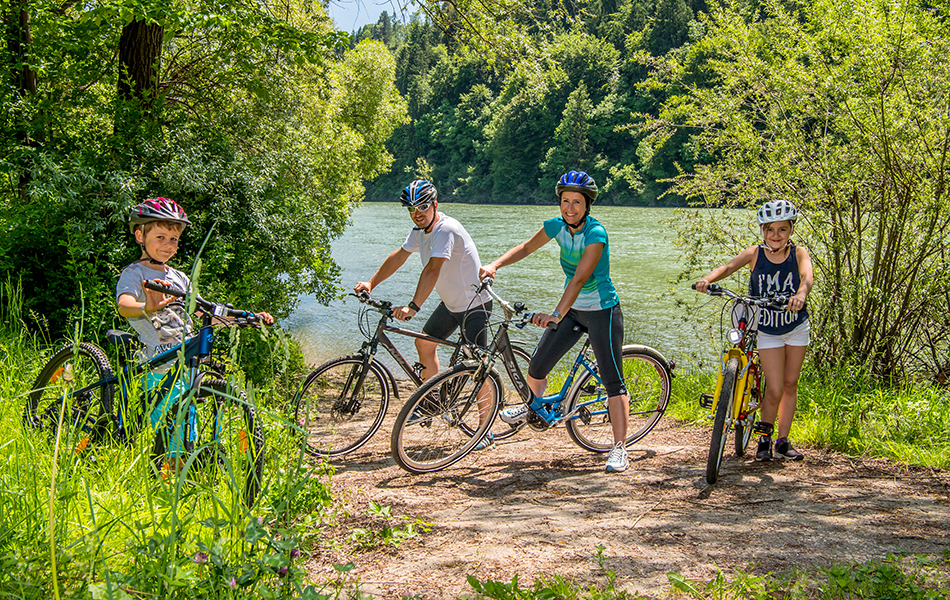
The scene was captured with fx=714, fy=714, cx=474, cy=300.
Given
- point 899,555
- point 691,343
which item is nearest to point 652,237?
point 691,343

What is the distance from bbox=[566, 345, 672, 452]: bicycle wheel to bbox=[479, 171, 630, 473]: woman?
0.34 metres

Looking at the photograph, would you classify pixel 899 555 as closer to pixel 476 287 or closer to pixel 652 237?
pixel 476 287

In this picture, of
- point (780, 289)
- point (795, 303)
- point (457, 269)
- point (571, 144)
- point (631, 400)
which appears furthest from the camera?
point (571, 144)

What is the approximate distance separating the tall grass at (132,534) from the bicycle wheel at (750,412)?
291 cm

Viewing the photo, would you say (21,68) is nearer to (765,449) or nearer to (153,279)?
(153,279)

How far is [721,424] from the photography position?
427 cm

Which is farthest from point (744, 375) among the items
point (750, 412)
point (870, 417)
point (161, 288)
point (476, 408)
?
point (161, 288)

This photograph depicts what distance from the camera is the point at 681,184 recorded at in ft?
26.1

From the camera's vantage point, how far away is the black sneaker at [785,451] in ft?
15.8

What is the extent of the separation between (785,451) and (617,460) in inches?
46.0

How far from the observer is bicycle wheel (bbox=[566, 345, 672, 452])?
16.9ft

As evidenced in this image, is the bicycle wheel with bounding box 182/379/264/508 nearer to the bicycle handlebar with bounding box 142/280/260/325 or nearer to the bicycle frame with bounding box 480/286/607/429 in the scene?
the bicycle handlebar with bounding box 142/280/260/325

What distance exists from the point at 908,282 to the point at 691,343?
22.0 ft

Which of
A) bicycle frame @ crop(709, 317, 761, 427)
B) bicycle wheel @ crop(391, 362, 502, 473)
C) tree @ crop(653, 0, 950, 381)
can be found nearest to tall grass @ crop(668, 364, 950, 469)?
tree @ crop(653, 0, 950, 381)
